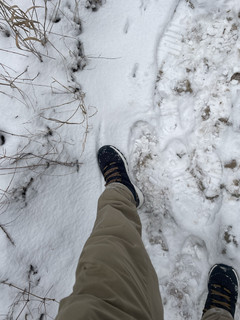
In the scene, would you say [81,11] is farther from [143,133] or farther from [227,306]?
[227,306]

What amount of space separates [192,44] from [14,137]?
1.13 m

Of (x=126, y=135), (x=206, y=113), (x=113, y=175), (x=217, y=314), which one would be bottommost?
(x=217, y=314)

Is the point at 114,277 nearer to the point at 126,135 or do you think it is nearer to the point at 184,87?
the point at 126,135

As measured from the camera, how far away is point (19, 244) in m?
1.31

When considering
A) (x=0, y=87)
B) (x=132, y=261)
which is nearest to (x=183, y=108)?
(x=132, y=261)

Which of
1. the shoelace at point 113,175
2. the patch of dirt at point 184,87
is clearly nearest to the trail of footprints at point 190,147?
the patch of dirt at point 184,87

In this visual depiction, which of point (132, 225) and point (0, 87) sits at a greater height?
point (0, 87)

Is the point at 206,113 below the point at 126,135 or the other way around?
the other way around

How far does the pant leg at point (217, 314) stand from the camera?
1226mm

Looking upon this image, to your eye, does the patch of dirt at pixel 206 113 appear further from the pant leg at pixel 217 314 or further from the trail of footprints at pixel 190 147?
the pant leg at pixel 217 314

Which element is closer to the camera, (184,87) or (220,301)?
(220,301)

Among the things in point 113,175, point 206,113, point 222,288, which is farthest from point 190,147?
point 222,288

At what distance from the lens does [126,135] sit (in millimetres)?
1479

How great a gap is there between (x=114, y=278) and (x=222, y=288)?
0.77m
